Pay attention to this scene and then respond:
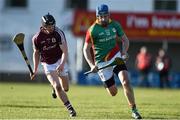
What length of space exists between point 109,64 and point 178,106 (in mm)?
4449

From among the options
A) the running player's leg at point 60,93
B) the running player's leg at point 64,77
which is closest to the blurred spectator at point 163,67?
the running player's leg at point 64,77

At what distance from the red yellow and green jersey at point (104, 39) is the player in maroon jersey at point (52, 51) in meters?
0.66

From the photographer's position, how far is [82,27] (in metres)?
39.2

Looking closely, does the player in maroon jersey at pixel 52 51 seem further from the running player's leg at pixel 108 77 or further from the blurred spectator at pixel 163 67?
the blurred spectator at pixel 163 67

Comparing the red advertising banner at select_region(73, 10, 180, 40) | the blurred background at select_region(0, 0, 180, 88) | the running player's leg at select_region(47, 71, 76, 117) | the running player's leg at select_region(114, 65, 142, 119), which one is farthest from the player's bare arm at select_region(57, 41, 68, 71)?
the red advertising banner at select_region(73, 10, 180, 40)

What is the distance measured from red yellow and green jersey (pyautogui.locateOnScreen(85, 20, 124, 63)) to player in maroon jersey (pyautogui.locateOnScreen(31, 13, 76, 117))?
665mm

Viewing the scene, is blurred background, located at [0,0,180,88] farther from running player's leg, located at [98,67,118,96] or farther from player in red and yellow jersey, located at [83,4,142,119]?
player in red and yellow jersey, located at [83,4,142,119]

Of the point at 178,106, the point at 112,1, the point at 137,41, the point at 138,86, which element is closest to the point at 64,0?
the point at 112,1

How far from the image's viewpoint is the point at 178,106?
19.5 metres

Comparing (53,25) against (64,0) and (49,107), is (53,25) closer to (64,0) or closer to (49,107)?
(49,107)

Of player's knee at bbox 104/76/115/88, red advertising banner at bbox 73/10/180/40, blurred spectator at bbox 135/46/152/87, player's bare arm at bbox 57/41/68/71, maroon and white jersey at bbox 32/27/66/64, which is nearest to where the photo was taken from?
player's bare arm at bbox 57/41/68/71

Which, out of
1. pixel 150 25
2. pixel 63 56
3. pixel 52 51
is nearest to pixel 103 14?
pixel 63 56

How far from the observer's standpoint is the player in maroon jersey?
15.4 meters

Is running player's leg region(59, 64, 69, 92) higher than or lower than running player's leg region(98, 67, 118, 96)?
lower
